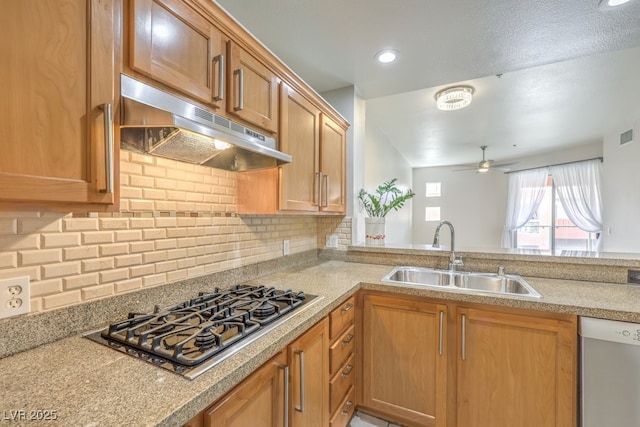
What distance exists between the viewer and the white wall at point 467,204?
6.68 metres

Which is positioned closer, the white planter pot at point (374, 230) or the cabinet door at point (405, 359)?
the cabinet door at point (405, 359)

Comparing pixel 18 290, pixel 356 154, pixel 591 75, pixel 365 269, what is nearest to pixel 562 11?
pixel 356 154

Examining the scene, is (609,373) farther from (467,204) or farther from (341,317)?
(467,204)

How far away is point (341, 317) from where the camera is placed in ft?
5.21

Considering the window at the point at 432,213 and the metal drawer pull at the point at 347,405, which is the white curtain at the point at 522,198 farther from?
the metal drawer pull at the point at 347,405

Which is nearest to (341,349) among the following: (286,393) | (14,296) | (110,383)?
(286,393)

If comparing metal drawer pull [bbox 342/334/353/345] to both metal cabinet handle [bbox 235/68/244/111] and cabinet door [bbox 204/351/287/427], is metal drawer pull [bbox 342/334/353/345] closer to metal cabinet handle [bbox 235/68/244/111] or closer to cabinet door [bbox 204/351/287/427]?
cabinet door [bbox 204/351/287/427]

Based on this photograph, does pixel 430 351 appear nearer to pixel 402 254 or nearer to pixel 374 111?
pixel 402 254

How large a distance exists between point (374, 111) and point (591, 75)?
2.06m

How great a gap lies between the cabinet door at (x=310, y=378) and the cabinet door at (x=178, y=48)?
105 cm

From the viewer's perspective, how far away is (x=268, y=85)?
1.47 metres

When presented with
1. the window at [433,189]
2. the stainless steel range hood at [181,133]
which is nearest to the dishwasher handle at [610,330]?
the stainless steel range hood at [181,133]

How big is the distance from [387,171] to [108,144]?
4.52m

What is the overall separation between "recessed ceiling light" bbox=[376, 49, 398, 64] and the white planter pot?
1.29m
